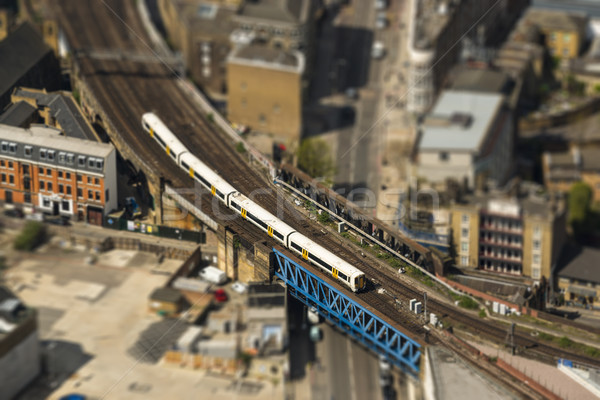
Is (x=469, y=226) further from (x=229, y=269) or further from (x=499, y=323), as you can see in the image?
(x=229, y=269)

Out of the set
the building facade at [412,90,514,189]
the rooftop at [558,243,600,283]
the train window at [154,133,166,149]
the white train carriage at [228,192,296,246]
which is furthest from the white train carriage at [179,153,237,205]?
the building facade at [412,90,514,189]

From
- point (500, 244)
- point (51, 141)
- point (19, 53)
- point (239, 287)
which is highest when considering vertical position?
point (19, 53)

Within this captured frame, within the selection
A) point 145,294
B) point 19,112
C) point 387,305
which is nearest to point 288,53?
point 19,112

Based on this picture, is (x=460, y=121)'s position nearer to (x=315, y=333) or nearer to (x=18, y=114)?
(x=315, y=333)

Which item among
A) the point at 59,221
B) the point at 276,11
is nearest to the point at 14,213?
the point at 59,221

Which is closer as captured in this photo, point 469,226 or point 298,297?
point 298,297

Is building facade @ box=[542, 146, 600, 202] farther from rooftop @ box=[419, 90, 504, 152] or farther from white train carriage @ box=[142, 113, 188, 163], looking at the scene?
white train carriage @ box=[142, 113, 188, 163]

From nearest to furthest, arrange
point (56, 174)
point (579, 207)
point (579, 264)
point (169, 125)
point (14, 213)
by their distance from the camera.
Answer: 1. point (14, 213)
2. point (56, 174)
3. point (169, 125)
4. point (579, 264)
5. point (579, 207)
